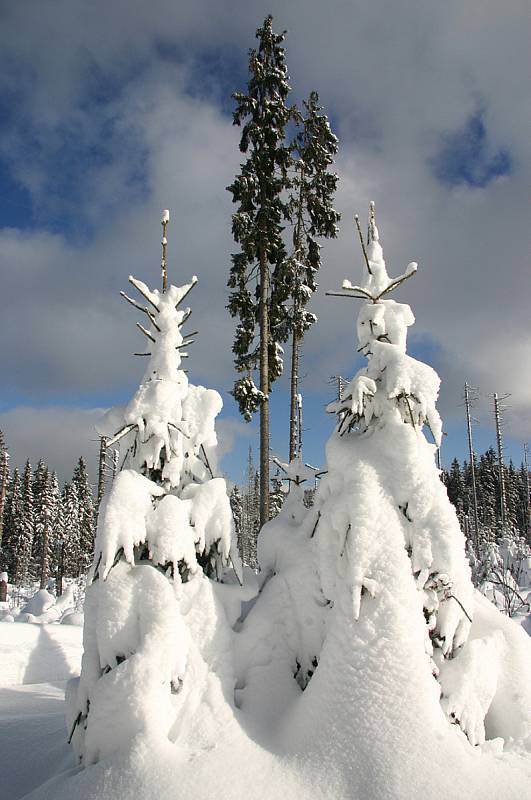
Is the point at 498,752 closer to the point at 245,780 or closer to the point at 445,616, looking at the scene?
the point at 445,616

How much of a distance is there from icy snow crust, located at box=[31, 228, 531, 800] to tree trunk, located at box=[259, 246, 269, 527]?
6.14 metres

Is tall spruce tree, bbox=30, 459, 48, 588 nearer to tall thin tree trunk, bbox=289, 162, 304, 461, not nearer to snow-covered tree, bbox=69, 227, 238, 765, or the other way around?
tall thin tree trunk, bbox=289, 162, 304, 461

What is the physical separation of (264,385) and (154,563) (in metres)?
7.77

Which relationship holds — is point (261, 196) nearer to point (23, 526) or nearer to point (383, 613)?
point (383, 613)

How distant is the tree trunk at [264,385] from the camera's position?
11.9 m

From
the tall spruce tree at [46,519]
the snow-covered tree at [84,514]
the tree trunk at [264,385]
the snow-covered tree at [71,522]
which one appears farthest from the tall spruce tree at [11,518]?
the tree trunk at [264,385]

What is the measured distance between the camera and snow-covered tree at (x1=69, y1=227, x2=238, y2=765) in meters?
4.40

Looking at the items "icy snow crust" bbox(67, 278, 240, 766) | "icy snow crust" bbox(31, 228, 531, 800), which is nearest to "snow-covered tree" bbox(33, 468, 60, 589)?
"icy snow crust" bbox(67, 278, 240, 766)

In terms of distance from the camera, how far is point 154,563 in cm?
531

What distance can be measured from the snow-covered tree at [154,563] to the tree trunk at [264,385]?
18.1 ft

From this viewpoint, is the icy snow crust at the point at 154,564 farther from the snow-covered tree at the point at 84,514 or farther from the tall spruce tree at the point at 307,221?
the snow-covered tree at the point at 84,514

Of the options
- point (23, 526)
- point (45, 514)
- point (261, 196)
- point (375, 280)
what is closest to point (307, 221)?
point (261, 196)

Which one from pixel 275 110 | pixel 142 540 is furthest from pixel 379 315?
pixel 275 110

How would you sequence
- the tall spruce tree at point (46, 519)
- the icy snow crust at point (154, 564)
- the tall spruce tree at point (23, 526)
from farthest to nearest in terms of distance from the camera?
1. the tall spruce tree at point (23, 526)
2. the tall spruce tree at point (46, 519)
3. the icy snow crust at point (154, 564)
